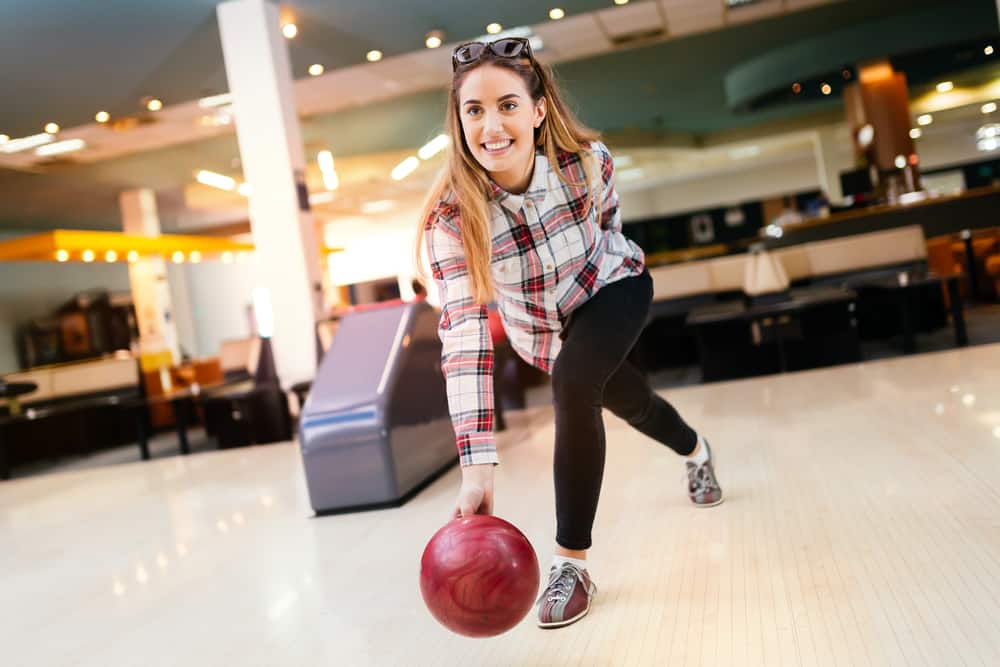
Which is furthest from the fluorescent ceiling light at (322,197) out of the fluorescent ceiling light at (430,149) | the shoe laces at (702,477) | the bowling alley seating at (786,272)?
the shoe laces at (702,477)

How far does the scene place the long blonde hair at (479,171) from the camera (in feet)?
5.84

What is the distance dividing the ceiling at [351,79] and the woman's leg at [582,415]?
5939 mm

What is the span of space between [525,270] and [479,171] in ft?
0.79

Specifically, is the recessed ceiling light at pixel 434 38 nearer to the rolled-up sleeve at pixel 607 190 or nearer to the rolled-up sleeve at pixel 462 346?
the rolled-up sleeve at pixel 607 190

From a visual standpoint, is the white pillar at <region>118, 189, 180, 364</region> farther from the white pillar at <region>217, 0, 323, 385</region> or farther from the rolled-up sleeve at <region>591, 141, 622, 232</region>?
the rolled-up sleeve at <region>591, 141, 622, 232</region>

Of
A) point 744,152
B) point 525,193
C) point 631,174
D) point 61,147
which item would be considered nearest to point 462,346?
point 525,193

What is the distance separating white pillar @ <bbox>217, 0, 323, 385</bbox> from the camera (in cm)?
694

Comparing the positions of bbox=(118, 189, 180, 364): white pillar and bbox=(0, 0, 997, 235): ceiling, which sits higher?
bbox=(0, 0, 997, 235): ceiling

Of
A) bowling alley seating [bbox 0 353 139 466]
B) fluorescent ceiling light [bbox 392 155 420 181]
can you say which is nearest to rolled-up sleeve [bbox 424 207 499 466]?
bowling alley seating [bbox 0 353 139 466]

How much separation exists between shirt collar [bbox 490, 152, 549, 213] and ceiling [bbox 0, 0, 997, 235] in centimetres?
575

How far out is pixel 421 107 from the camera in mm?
11289

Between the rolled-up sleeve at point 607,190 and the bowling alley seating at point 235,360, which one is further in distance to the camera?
the bowling alley seating at point 235,360

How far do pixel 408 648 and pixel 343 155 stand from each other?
11097mm

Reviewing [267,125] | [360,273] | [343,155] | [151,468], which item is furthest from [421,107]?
[360,273]
